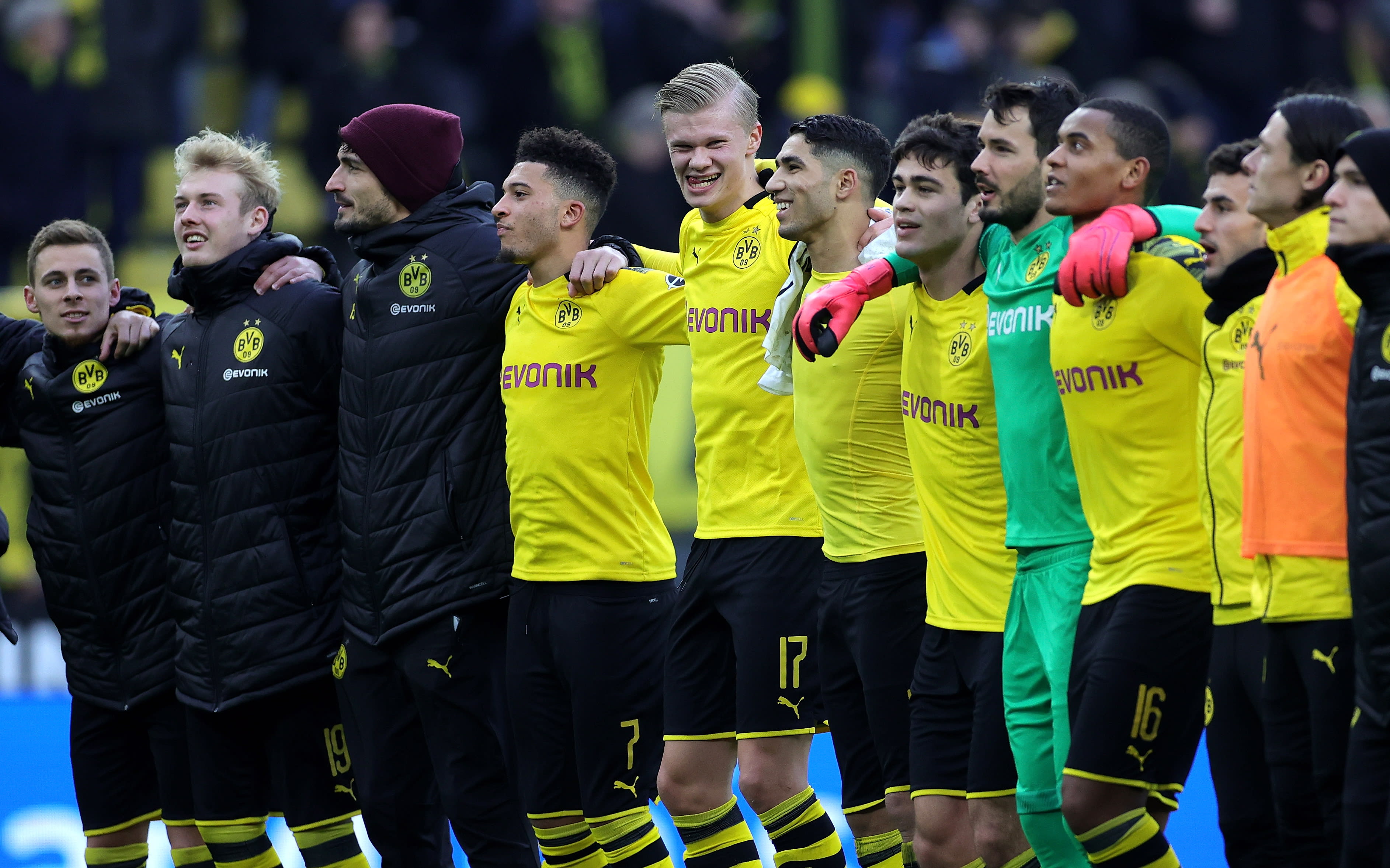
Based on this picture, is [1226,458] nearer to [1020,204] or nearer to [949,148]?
[1020,204]

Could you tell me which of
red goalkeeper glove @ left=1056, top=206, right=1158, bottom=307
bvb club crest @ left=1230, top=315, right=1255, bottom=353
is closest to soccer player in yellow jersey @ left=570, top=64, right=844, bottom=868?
red goalkeeper glove @ left=1056, top=206, right=1158, bottom=307

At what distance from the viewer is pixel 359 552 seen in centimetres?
684

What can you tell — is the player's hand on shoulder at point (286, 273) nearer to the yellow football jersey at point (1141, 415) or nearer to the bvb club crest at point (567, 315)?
the bvb club crest at point (567, 315)

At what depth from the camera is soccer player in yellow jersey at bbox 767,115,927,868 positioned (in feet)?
20.7

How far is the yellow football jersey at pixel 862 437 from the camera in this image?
6387 millimetres

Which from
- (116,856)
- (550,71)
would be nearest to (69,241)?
(116,856)

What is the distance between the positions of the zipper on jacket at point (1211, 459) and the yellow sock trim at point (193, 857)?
406cm

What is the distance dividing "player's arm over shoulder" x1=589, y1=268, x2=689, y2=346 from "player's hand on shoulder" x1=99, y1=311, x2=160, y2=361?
1.93 meters

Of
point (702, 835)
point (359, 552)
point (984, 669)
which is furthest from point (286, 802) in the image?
point (984, 669)

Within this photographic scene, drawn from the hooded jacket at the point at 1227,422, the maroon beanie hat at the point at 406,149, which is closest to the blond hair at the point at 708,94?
the maroon beanie hat at the point at 406,149

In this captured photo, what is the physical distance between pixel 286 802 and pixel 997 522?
2798mm

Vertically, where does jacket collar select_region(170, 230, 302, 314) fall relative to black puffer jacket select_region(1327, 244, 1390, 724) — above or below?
above

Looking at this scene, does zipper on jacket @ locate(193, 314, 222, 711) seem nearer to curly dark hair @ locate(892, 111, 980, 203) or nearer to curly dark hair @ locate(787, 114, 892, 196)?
curly dark hair @ locate(787, 114, 892, 196)

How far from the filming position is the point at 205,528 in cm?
708
